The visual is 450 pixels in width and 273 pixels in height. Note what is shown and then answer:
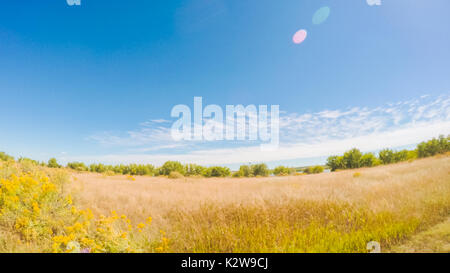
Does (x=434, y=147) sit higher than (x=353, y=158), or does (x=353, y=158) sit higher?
(x=434, y=147)

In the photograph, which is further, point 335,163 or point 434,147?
point 335,163

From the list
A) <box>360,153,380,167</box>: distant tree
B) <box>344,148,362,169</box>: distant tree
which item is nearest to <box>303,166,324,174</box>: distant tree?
<box>344,148,362,169</box>: distant tree

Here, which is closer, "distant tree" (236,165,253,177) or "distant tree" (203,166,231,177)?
"distant tree" (203,166,231,177)

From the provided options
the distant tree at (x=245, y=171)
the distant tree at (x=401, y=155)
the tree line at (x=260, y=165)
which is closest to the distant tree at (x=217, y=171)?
the tree line at (x=260, y=165)

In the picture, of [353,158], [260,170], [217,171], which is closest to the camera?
[217,171]

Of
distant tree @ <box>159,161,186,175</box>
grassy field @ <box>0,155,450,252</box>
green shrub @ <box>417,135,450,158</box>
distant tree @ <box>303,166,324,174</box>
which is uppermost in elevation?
green shrub @ <box>417,135,450,158</box>

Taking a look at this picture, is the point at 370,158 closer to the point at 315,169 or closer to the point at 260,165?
the point at 315,169

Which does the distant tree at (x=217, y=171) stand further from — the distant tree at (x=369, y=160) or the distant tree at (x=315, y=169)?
the distant tree at (x=369, y=160)

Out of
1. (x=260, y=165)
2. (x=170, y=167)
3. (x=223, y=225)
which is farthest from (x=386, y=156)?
(x=223, y=225)

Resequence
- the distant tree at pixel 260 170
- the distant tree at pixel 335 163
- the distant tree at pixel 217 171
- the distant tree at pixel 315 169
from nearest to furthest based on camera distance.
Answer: the distant tree at pixel 217 171 < the distant tree at pixel 260 170 < the distant tree at pixel 335 163 < the distant tree at pixel 315 169

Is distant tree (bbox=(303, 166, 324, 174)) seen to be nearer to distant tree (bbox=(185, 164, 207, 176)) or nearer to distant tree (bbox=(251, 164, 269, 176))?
distant tree (bbox=(251, 164, 269, 176))

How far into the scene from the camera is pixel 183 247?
2.92 meters
